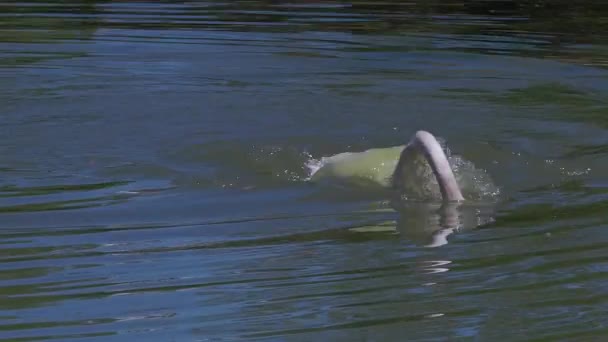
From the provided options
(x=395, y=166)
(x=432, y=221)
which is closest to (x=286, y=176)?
(x=395, y=166)

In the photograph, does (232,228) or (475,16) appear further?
(475,16)

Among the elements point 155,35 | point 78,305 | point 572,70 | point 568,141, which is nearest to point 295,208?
point 78,305

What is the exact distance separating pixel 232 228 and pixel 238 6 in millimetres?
7474

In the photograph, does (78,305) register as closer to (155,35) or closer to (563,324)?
(563,324)

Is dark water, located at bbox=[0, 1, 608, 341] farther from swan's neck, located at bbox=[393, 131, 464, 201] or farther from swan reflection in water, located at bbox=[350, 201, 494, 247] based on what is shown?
swan's neck, located at bbox=[393, 131, 464, 201]

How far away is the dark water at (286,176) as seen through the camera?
3.99 metres

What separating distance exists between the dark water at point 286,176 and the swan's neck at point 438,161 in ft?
0.40

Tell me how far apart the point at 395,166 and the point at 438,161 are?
662 millimetres

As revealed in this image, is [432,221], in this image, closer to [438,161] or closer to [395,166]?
[438,161]

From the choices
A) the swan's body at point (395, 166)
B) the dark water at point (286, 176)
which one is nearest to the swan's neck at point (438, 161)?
the swan's body at point (395, 166)

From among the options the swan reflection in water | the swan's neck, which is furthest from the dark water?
the swan's neck

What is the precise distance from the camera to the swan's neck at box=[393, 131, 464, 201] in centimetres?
512

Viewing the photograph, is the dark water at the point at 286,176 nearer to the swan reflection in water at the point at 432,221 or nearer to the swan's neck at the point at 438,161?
the swan reflection in water at the point at 432,221

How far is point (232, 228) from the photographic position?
16.6ft
